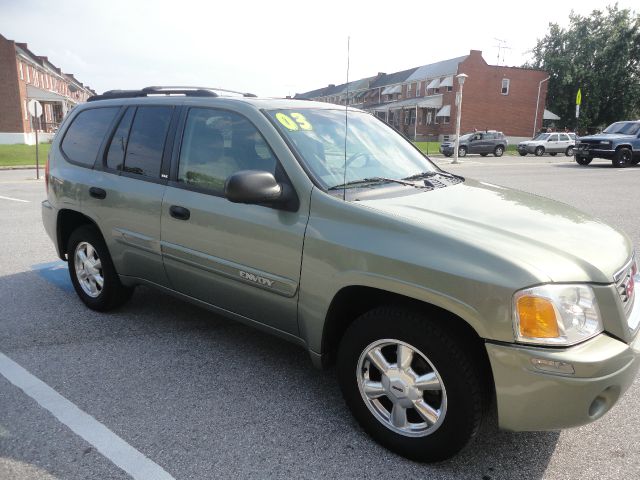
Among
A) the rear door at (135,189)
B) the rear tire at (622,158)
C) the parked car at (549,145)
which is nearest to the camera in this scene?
the rear door at (135,189)

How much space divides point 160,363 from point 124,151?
167 centimetres

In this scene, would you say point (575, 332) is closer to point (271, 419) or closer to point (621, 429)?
point (621, 429)

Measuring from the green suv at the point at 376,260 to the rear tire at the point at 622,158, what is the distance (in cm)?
2196

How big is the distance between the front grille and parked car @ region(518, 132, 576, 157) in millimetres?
33597

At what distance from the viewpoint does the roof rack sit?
3697mm

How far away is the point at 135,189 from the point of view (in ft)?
12.4

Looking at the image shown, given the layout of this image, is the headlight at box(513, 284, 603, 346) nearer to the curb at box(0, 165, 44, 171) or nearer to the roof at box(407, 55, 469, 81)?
the curb at box(0, 165, 44, 171)

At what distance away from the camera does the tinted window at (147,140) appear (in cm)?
371

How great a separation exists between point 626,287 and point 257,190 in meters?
1.92

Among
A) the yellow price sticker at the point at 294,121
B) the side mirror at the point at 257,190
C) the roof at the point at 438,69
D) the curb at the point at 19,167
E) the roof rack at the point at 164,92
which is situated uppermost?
the roof at the point at 438,69

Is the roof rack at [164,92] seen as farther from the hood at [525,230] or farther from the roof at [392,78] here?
the roof at [392,78]

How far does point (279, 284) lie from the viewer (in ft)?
9.54

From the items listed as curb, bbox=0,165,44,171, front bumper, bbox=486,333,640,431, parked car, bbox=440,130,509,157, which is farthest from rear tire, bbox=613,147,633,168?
curb, bbox=0,165,44,171

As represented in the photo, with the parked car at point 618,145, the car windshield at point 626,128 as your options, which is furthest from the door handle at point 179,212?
the car windshield at point 626,128
